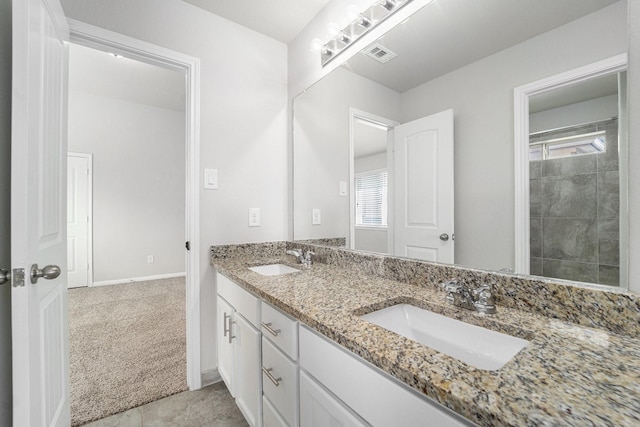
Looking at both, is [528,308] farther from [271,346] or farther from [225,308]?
[225,308]

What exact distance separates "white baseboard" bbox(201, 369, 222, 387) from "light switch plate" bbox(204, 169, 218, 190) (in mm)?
1181

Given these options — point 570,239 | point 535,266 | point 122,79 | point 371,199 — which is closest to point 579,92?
point 570,239

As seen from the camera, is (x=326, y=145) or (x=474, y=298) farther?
(x=326, y=145)

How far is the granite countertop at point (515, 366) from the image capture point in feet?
1.39

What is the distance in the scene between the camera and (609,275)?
2.41 feet

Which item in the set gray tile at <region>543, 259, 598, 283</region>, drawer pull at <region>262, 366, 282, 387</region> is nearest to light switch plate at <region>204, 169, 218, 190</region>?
drawer pull at <region>262, 366, 282, 387</region>

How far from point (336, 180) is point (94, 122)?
4153 millimetres

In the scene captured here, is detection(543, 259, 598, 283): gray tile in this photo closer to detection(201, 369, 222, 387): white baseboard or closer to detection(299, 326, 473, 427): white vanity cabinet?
detection(299, 326, 473, 427): white vanity cabinet

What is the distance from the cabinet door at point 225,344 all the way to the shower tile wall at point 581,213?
55.4 inches

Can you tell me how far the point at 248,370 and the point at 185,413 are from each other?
593 millimetres

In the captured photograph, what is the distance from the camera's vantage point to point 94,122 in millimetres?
4008

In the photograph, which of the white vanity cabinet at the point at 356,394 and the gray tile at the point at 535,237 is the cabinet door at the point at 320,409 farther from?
the gray tile at the point at 535,237

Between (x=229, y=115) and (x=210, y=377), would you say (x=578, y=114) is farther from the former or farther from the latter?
(x=210, y=377)

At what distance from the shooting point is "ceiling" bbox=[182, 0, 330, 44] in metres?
1.74
